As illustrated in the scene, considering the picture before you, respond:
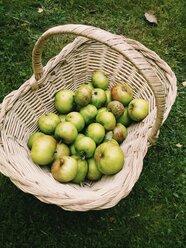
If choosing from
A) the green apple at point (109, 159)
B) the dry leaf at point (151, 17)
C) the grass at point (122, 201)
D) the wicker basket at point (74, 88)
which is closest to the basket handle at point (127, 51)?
the wicker basket at point (74, 88)

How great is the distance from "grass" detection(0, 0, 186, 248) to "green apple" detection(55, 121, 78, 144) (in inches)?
22.5

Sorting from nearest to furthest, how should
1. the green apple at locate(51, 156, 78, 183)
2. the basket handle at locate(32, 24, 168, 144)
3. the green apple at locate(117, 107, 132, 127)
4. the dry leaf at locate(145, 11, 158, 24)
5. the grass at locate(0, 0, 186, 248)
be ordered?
the basket handle at locate(32, 24, 168, 144)
the green apple at locate(51, 156, 78, 183)
the grass at locate(0, 0, 186, 248)
the green apple at locate(117, 107, 132, 127)
the dry leaf at locate(145, 11, 158, 24)

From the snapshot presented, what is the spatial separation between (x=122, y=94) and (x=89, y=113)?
30 centimetres

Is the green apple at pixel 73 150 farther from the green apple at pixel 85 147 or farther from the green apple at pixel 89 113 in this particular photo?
the green apple at pixel 89 113

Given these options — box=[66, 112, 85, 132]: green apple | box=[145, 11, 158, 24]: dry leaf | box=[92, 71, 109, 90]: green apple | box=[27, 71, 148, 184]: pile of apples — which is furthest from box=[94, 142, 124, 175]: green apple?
box=[145, 11, 158, 24]: dry leaf

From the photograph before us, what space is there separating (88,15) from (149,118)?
179 centimetres

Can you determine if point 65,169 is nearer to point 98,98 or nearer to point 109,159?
point 109,159

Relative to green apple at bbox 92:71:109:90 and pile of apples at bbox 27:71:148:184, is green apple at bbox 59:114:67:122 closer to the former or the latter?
pile of apples at bbox 27:71:148:184

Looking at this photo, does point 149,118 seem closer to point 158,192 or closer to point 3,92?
point 158,192

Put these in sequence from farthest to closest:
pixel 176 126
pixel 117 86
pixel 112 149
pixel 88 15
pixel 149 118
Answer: pixel 88 15 < pixel 176 126 < pixel 117 86 < pixel 149 118 < pixel 112 149

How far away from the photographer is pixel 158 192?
3057 millimetres

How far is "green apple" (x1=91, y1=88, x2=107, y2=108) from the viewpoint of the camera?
2.92m

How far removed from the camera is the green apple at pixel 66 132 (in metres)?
2.67

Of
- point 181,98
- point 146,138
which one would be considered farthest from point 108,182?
point 181,98
